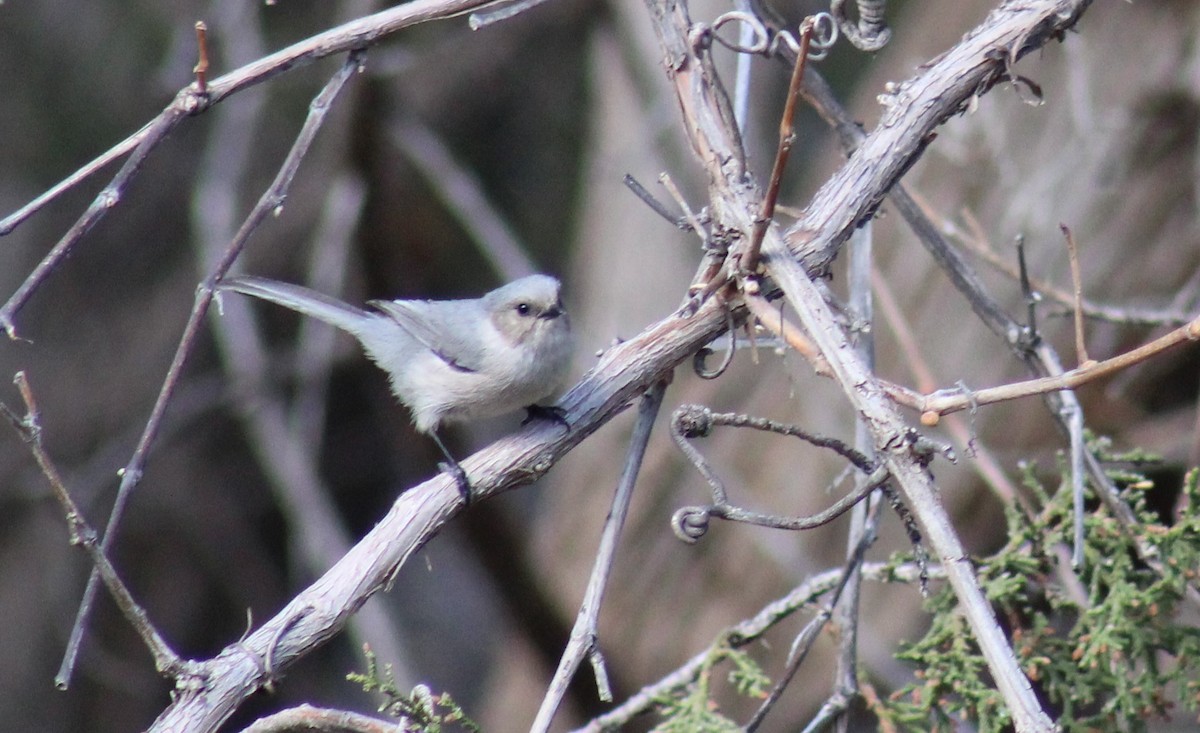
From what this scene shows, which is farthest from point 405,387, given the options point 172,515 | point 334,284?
point 172,515

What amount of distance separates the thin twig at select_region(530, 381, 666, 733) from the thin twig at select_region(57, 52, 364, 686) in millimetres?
656

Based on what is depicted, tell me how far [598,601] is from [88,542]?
0.77 metres

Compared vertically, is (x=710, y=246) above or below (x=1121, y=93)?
below

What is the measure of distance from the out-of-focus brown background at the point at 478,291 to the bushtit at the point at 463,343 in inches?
53.8

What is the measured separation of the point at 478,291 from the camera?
272 inches

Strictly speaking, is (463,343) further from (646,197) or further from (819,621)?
(819,621)

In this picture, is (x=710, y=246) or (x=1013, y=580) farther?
(x=1013, y=580)

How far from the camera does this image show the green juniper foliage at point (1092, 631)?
2133 millimetres

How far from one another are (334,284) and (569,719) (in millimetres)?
2232

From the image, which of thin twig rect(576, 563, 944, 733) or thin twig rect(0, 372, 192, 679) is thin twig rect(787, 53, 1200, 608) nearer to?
thin twig rect(576, 563, 944, 733)

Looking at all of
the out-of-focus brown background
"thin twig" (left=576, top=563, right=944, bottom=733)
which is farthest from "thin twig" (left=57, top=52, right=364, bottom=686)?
the out-of-focus brown background

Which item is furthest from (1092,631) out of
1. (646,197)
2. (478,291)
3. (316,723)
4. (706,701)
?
(478,291)

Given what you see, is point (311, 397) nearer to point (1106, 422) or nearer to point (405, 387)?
point (405, 387)

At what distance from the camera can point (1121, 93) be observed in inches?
153
